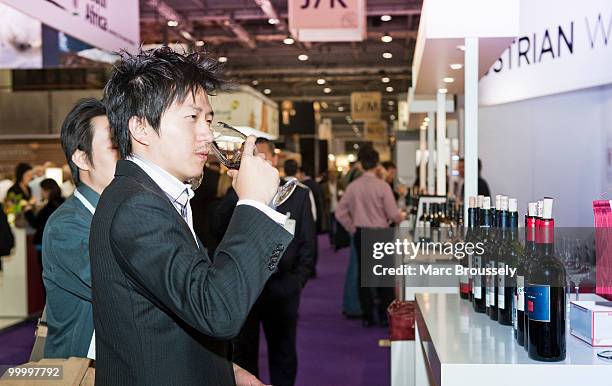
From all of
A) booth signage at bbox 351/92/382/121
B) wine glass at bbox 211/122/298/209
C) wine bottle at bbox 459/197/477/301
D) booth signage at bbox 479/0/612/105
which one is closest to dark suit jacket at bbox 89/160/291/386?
wine glass at bbox 211/122/298/209

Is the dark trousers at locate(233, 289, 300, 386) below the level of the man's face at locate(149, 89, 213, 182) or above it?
below

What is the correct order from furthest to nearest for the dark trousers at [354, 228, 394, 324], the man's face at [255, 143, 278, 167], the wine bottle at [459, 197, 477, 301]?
1. the dark trousers at [354, 228, 394, 324]
2. the man's face at [255, 143, 278, 167]
3. the wine bottle at [459, 197, 477, 301]

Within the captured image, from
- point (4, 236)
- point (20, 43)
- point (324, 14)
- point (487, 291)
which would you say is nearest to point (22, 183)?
point (20, 43)

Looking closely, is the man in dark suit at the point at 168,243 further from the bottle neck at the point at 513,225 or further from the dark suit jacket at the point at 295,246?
the dark suit jacket at the point at 295,246

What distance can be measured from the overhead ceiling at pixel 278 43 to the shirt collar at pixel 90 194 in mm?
9020

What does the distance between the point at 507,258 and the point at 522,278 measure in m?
0.27

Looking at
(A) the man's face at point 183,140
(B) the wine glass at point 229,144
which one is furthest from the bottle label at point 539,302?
(A) the man's face at point 183,140

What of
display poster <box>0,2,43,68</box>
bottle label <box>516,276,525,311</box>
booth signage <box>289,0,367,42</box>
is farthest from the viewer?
booth signage <box>289,0,367,42</box>

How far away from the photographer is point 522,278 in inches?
72.9

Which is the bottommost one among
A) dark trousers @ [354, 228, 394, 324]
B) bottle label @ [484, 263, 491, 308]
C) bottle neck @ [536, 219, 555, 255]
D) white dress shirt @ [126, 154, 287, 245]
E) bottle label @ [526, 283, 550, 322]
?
dark trousers @ [354, 228, 394, 324]

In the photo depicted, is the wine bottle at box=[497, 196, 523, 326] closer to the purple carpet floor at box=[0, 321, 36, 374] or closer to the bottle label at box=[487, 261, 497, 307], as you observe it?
the bottle label at box=[487, 261, 497, 307]

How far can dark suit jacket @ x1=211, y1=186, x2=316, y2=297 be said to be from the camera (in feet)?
12.3

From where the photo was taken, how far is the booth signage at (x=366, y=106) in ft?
59.5

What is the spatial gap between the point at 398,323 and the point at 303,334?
330 centimetres
